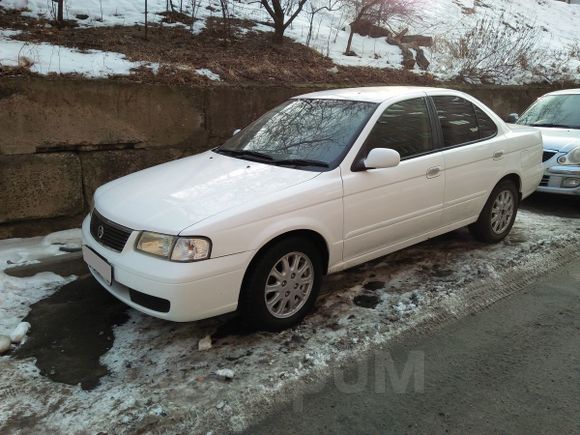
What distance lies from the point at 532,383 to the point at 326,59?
6.98 metres

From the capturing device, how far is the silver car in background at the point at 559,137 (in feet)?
20.6

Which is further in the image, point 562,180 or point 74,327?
point 562,180

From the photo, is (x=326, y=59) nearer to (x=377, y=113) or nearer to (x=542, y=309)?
(x=377, y=113)

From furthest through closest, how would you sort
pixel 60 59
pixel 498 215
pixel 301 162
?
pixel 60 59 → pixel 498 215 → pixel 301 162

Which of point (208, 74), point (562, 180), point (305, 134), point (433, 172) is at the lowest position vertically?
point (562, 180)

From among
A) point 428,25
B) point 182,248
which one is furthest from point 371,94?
point 428,25

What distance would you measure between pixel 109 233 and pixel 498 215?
368 cm

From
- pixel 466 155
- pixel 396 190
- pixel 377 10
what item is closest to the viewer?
pixel 396 190

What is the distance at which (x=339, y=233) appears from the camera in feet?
11.9

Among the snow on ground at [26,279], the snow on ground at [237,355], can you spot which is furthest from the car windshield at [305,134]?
the snow on ground at [26,279]

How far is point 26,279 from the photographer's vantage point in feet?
14.1

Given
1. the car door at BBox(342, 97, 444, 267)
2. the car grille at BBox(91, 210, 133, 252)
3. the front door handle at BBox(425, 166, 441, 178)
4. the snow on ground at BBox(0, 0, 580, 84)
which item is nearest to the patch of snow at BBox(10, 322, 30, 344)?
the car grille at BBox(91, 210, 133, 252)

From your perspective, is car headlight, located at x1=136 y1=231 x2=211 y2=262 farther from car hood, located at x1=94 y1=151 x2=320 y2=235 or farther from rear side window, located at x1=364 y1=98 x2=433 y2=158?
rear side window, located at x1=364 y1=98 x2=433 y2=158

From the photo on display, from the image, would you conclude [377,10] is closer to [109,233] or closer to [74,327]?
[109,233]
